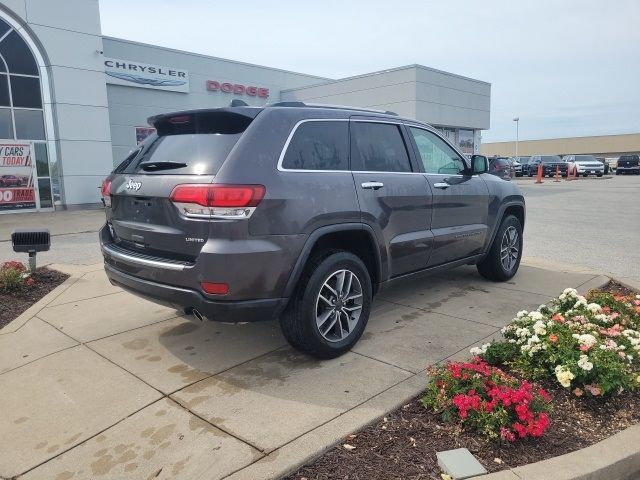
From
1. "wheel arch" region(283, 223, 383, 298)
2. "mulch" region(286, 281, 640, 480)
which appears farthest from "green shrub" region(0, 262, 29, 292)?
"mulch" region(286, 281, 640, 480)

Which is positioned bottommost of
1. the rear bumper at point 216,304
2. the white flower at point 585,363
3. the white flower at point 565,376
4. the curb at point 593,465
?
the curb at point 593,465

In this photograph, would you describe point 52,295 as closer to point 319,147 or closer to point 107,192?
point 107,192

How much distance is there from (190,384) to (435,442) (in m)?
1.65

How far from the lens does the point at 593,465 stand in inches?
97.6

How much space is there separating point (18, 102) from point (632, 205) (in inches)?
737

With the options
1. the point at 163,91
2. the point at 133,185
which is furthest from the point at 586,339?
the point at 163,91

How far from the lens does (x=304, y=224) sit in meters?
3.37

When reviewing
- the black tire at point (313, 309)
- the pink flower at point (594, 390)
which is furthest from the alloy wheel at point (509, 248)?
the pink flower at point (594, 390)

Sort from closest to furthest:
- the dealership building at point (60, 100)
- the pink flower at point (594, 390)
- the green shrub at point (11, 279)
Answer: the pink flower at point (594, 390) < the green shrub at point (11, 279) < the dealership building at point (60, 100)

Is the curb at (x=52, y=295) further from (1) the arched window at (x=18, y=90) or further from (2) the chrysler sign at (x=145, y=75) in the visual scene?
(2) the chrysler sign at (x=145, y=75)

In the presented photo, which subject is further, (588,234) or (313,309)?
(588,234)

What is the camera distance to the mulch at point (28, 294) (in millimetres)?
4902

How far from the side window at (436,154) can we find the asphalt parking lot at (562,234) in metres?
2.89

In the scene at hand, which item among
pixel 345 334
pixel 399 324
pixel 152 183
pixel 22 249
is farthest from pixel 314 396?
pixel 22 249
